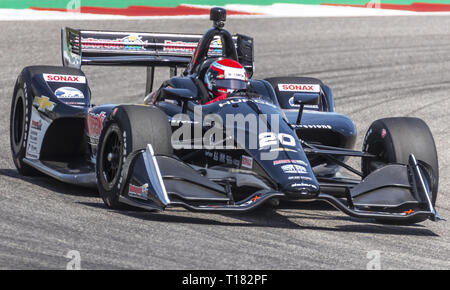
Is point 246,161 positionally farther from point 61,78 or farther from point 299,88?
point 61,78

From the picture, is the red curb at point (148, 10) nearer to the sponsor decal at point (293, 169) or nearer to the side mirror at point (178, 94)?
the side mirror at point (178, 94)

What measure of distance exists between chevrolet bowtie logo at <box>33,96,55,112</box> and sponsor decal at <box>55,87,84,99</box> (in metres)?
0.13

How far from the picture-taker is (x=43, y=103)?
33.0 ft

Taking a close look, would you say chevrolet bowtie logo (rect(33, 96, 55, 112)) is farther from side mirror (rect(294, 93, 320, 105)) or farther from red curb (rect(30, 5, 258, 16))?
red curb (rect(30, 5, 258, 16))

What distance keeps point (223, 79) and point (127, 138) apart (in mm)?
1595

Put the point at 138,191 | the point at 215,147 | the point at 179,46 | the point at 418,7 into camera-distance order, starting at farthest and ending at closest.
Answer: the point at 418,7 < the point at 179,46 < the point at 215,147 < the point at 138,191

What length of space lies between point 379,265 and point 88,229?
218 cm

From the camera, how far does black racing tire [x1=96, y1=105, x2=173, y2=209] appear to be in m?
7.94

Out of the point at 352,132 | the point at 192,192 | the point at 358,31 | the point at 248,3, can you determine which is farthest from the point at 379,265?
the point at 248,3

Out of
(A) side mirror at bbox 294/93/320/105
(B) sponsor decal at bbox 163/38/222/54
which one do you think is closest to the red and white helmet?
(A) side mirror at bbox 294/93/320/105

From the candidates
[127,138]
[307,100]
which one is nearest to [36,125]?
[127,138]

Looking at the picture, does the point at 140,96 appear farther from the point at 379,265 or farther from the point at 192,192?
the point at 379,265

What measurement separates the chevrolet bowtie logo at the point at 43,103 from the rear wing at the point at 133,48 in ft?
2.88

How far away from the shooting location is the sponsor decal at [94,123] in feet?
30.7
